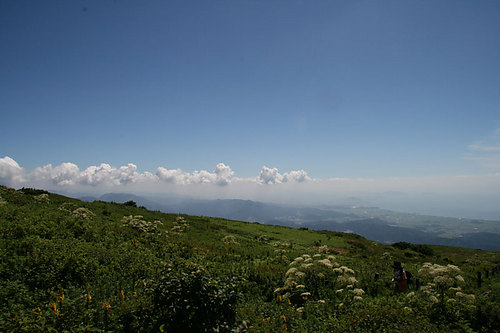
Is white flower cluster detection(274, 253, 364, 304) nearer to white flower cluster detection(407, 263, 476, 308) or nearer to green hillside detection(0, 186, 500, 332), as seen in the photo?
green hillside detection(0, 186, 500, 332)

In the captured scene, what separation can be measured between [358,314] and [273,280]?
519cm

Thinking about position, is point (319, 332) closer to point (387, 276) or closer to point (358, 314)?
point (358, 314)

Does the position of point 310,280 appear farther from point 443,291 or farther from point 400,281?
point 443,291

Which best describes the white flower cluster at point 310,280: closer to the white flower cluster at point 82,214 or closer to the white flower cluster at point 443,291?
the white flower cluster at point 443,291

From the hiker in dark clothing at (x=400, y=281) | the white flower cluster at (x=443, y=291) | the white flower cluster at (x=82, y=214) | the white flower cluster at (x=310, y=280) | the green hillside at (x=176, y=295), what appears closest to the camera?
the green hillside at (x=176, y=295)

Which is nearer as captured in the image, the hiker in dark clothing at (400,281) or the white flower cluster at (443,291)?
the white flower cluster at (443,291)

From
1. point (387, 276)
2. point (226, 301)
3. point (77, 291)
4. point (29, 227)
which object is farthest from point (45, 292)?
point (387, 276)

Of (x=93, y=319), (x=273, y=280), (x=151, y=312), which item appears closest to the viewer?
(x=93, y=319)

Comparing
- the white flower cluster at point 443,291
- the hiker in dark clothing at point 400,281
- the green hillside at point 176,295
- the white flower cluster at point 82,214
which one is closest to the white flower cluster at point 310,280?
the green hillside at point 176,295

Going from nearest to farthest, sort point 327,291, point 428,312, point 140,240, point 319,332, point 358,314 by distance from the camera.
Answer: point 319,332 → point 358,314 → point 428,312 → point 327,291 → point 140,240

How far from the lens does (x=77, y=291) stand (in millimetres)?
8711

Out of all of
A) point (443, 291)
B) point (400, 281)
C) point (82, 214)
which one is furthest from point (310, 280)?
point (82, 214)

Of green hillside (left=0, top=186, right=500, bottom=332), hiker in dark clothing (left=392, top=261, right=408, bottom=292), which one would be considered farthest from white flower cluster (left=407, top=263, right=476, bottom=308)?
hiker in dark clothing (left=392, top=261, right=408, bottom=292)

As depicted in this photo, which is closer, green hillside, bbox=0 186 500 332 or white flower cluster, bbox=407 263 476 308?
green hillside, bbox=0 186 500 332
